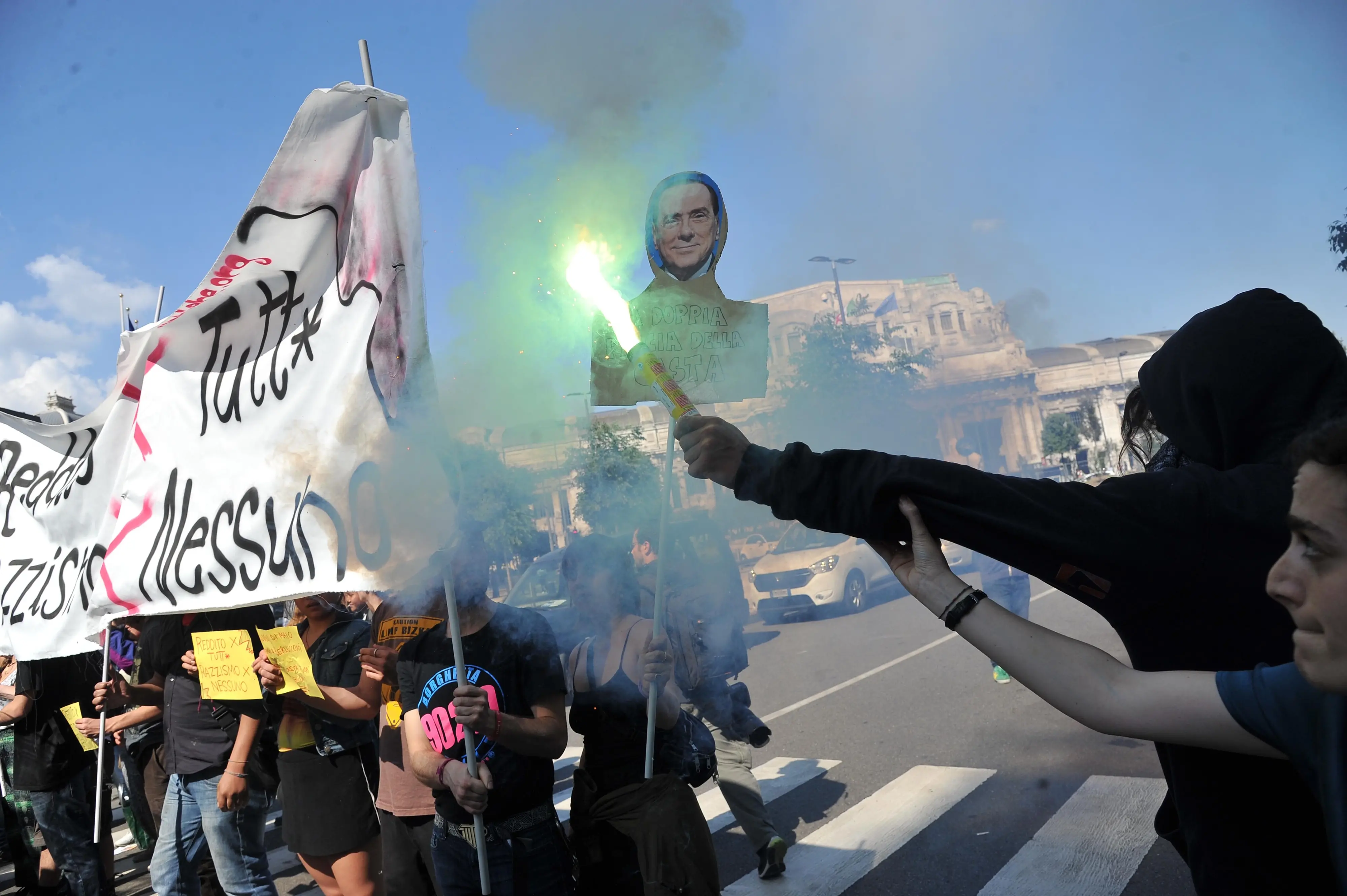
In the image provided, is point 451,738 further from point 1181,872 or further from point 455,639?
point 1181,872

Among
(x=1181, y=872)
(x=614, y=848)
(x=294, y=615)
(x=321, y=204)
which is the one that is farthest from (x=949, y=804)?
(x=321, y=204)

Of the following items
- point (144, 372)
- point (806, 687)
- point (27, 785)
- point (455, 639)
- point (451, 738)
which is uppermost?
point (144, 372)

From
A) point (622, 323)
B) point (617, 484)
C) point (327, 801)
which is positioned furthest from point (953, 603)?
point (327, 801)

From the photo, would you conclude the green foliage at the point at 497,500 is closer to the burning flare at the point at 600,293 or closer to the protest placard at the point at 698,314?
the burning flare at the point at 600,293

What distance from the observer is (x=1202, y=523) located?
1.49 m

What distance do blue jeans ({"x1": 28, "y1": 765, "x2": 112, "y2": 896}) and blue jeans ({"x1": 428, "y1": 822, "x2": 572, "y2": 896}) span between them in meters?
3.36

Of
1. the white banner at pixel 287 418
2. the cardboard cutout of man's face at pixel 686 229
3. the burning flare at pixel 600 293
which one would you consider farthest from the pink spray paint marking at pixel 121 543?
the cardboard cutout of man's face at pixel 686 229

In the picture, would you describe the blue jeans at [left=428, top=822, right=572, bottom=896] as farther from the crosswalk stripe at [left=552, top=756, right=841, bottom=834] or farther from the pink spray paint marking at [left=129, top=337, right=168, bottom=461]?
the crosswalk stripe at [left=552, top=756, right=841, bottom=834]

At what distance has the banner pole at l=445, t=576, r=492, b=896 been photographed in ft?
8.39

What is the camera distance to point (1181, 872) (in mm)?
3957

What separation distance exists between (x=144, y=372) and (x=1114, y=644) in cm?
845

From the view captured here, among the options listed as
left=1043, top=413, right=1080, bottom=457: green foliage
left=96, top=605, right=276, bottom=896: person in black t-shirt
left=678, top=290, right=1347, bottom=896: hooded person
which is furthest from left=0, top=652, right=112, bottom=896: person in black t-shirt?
left=1043, top=413, right=1080, bottom=457: green foliage

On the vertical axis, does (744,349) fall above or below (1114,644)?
above

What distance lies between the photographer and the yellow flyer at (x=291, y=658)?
3.72 meters
